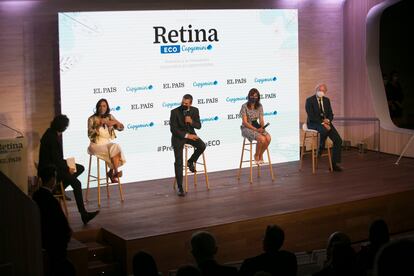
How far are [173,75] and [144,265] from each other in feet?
17.2

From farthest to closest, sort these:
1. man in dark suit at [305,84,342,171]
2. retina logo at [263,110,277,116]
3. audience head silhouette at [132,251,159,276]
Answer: retina logo at [263,110,277,116], man in dark suit at [305,84,342,171], audience head silhouette at [132,251,159,276]

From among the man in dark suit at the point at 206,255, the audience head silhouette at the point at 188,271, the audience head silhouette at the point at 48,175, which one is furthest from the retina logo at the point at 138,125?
the audience head silhouette at the point at 188,271

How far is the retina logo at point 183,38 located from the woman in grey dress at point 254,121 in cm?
92

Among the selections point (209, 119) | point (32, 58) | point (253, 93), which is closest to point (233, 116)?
point (209, 119)

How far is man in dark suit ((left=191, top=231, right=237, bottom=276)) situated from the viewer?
3.85m

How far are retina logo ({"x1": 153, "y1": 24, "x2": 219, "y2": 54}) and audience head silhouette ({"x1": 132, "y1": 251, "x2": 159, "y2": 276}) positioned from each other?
514 centimetres

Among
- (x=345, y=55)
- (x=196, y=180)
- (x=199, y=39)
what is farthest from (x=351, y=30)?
(x=196, y=180)

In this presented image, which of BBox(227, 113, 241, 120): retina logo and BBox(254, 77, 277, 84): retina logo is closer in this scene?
BBox(227, 113, 241, 120): retina logo

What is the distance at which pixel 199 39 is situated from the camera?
862 centimetres

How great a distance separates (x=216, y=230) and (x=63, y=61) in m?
2.90

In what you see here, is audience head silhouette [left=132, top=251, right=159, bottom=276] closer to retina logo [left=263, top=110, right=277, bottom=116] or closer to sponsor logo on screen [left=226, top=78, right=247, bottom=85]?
sponsor logo on screen [left=226, top=78, right=247, bottom=85]

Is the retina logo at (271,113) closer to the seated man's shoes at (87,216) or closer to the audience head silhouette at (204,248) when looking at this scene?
the seated man's shoes at (87,216)

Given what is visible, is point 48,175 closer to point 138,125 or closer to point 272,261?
point 272,261

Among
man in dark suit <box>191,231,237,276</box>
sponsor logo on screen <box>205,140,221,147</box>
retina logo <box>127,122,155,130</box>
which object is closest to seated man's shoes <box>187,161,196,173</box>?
retina logo <box>127,122,155,130</box>
